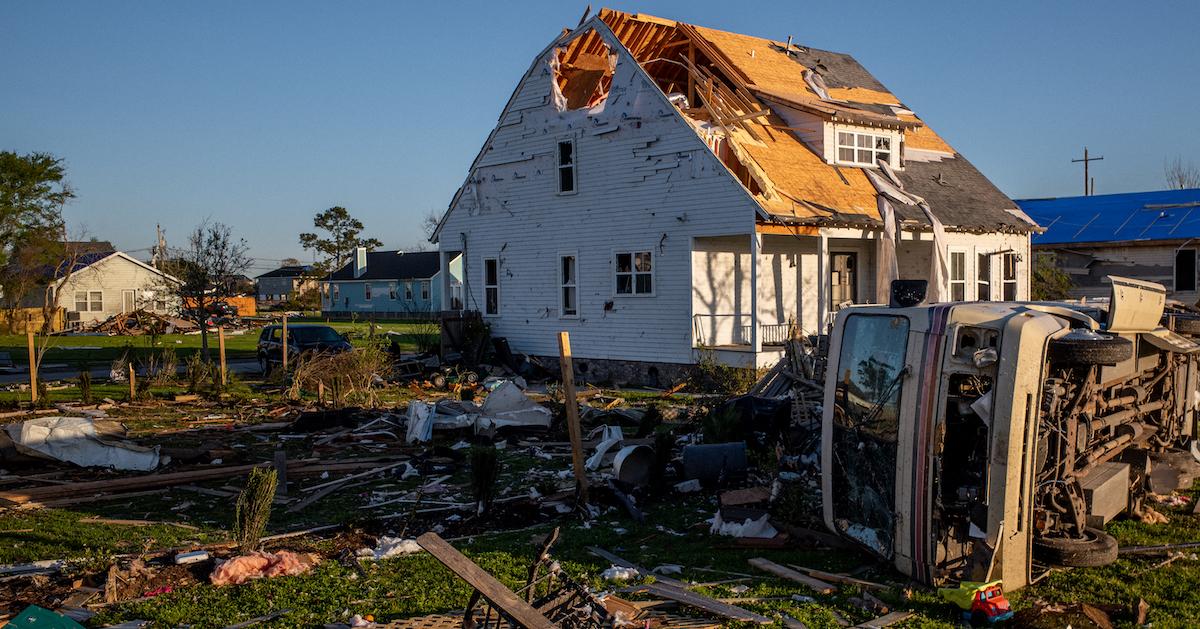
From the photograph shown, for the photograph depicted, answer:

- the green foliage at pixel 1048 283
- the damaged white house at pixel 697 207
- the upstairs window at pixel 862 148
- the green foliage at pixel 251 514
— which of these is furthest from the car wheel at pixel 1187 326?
the green foliage at pixel 1048 283

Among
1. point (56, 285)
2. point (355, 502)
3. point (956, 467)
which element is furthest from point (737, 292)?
point (56, 285)

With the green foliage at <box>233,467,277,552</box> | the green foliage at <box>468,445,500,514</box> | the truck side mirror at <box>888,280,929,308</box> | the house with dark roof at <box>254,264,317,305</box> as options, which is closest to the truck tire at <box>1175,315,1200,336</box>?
the truck side mirror at <box>888,280,929,308</box>

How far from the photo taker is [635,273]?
875 inches

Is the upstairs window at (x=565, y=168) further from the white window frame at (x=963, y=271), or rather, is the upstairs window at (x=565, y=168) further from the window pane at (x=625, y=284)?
the white window frame at (x=963, y=271)

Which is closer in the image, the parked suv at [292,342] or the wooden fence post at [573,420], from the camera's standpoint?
the wooden fence post at [573,420]

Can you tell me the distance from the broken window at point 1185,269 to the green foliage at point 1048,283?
3651 millimetres

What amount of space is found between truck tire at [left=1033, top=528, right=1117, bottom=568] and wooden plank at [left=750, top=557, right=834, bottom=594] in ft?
5.28

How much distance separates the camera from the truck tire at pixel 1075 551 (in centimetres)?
714

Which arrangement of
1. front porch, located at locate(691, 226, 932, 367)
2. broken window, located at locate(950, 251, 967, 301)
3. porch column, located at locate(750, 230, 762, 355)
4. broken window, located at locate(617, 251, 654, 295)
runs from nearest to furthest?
porch column, located at locate(750, 230, 762, 355) < front porch, located at locate(691, 226, 932, 367) < broken window, located at locate(617, 251, 654, 295) < broken window, located at locate(950, 251, 967, 301)

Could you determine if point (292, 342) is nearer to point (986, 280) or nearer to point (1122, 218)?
point (986, 280)

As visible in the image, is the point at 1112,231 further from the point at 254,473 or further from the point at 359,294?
the point at 359,294

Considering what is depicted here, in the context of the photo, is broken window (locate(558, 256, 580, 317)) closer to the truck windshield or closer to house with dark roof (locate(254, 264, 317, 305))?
the truck windshield

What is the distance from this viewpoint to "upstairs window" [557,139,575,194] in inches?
928

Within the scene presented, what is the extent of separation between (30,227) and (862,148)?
50.5 metres
